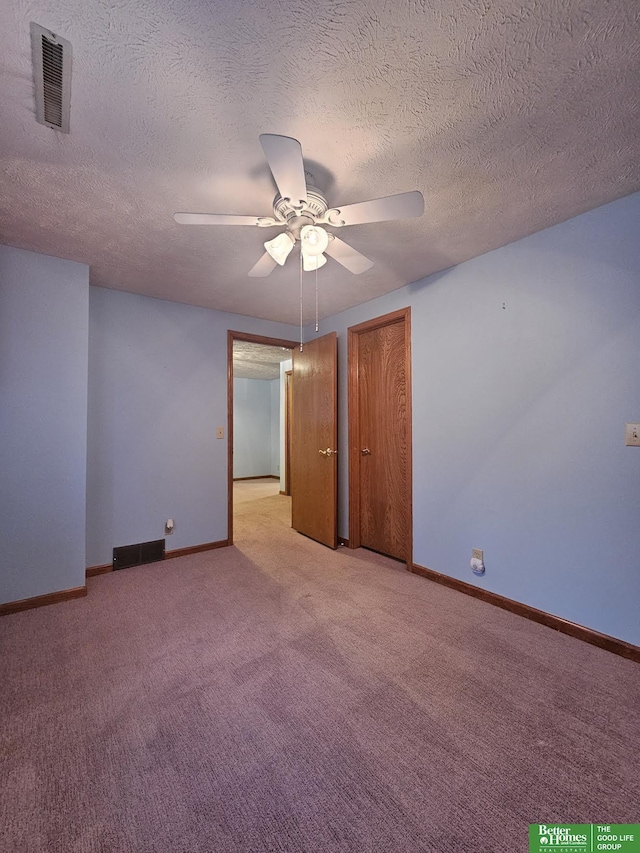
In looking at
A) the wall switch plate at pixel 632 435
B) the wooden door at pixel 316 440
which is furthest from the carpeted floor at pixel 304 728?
the wooden door at pixel 316 440

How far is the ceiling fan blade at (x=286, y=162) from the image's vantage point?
1099 mm

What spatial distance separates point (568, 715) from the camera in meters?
1.43

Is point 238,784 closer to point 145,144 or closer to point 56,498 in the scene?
point 56,498

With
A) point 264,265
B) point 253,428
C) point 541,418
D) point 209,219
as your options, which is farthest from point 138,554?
point 253,428

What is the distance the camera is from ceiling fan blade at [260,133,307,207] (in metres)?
1.10

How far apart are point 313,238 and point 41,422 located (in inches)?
86.9

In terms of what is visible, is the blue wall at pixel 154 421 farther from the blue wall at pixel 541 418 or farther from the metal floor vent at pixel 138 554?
the blue wall at pixel 541 418

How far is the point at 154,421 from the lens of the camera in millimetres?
3199

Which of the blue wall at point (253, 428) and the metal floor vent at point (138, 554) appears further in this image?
the blue wall at point (253, 428)

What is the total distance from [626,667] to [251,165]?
2980 mm

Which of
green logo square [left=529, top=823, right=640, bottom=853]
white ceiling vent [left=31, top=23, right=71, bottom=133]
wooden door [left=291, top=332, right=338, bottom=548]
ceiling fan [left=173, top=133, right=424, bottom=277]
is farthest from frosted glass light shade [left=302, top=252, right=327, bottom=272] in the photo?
green logo square [left=529, top=823, right=640, bottom=853]

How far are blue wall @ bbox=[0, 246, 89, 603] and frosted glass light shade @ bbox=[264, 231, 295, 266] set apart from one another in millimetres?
1668

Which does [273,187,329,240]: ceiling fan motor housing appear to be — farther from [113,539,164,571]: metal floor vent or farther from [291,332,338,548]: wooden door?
[113,539,164,571]: metal floor vent

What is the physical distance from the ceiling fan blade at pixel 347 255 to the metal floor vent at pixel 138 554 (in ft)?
9.26
